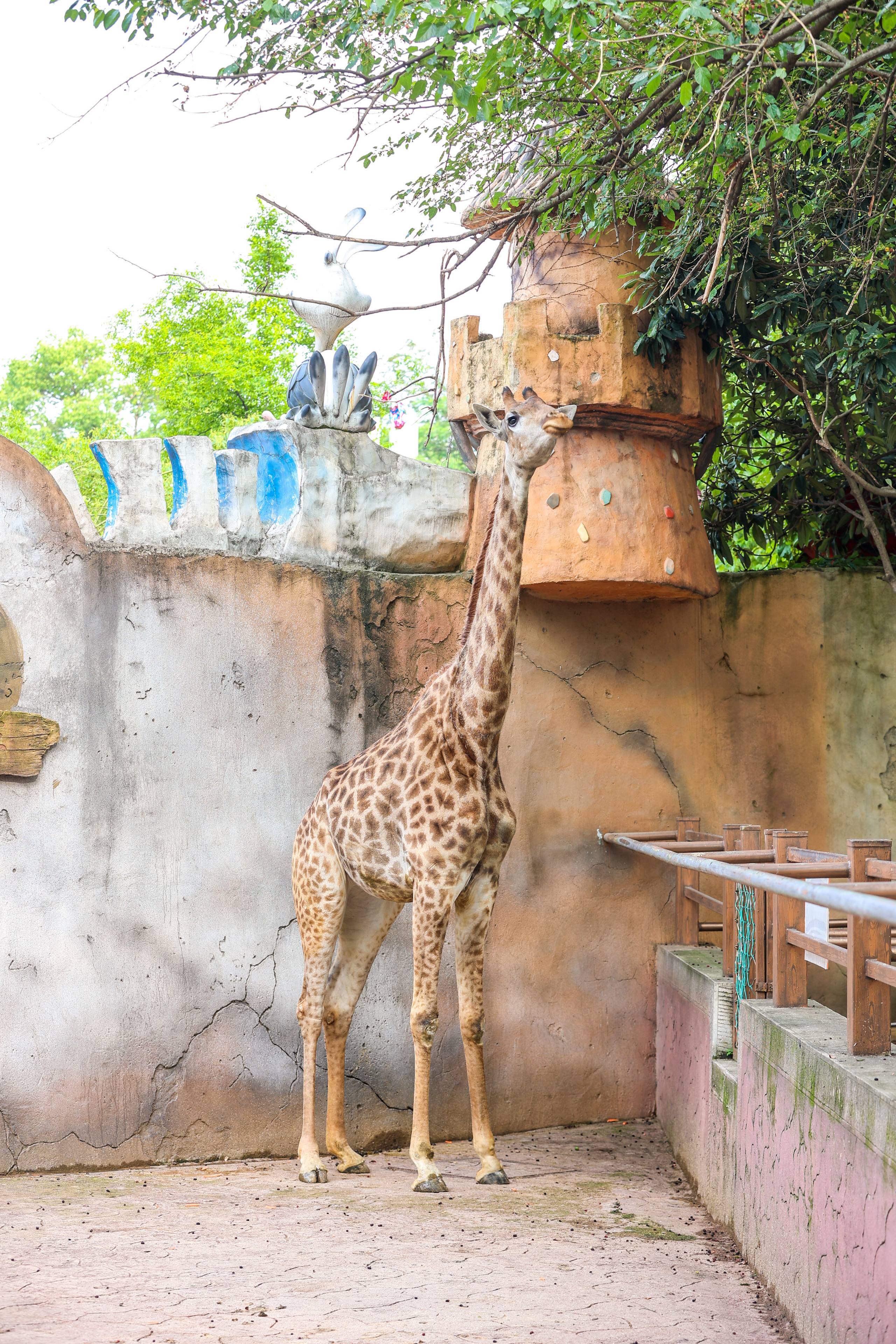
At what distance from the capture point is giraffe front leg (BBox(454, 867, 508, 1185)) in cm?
454

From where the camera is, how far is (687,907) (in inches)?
213

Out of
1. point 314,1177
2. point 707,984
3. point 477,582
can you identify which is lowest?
point 314,1177

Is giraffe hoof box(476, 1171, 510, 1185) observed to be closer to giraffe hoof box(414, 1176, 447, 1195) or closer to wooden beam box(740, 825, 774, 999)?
giraffe hoof box(414, 1176, 447, 1195)

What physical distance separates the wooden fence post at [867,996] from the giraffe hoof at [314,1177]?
2.34 meters

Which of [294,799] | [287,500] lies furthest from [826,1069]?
[287,500]

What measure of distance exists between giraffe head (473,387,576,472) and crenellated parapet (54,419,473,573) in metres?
1.26

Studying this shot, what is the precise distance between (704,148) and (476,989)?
10.5 feet

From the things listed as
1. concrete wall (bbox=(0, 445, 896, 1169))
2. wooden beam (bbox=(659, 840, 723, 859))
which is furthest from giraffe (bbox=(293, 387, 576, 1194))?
wooden beam (bbox=(659, 840, 723, 859))

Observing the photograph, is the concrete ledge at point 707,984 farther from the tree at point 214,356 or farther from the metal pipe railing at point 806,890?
the tree at point 214,356

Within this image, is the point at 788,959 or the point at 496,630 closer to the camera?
the point at 788,959

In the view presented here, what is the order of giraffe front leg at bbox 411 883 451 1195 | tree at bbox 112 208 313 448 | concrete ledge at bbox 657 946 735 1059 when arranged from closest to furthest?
concrete ledge at bbox 657 946 735 1059
giraffe front leg at bbox 411 883 451 1195
tree at bbox 112 208 313 448

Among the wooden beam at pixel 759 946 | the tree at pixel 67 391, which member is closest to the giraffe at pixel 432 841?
the wooden beam at pixel 759 946

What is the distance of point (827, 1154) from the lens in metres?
2.91

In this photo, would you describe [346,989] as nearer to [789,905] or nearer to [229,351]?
[789,905]
